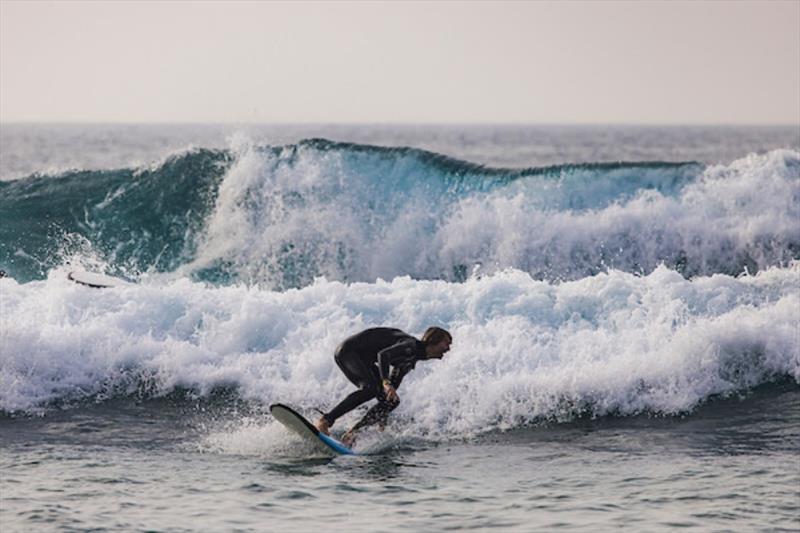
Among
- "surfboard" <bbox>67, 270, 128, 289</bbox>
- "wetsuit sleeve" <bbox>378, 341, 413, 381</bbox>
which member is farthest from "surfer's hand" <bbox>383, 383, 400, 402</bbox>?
"surfboard" <bbox>67, 270, 128, 289</bbox>

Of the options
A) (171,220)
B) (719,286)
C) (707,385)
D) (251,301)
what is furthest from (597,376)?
(171,220)

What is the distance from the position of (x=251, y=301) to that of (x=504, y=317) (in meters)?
3.22

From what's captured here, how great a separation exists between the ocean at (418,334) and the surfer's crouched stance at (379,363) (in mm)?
397

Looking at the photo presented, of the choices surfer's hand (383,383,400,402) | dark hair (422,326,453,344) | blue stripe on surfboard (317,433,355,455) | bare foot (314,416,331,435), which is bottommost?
blue stripe on surfboard (317,433,355,455)

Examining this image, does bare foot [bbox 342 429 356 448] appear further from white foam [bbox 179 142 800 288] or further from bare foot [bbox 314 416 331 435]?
white foam [bbox 179 142 800 288]

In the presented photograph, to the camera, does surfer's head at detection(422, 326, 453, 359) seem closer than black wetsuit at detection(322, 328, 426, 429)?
Yes

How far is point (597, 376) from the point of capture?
12633 millimetres

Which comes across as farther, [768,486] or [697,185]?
[697,185]

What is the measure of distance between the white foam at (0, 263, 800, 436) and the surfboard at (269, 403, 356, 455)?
4.69 feet

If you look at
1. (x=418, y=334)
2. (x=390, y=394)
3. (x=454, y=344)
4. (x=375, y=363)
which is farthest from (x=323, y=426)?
(x=418, y=334)

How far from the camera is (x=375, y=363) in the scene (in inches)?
433

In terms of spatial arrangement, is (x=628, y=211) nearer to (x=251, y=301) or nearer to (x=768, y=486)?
(x=251, y=301)

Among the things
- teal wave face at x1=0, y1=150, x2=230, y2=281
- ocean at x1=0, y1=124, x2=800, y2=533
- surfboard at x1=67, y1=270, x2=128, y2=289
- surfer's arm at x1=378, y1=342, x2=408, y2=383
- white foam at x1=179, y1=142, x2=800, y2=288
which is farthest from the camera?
teal wave face at x1=0, y1=150, x2=230, y2=281

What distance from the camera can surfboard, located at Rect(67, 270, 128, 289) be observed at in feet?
50.3
